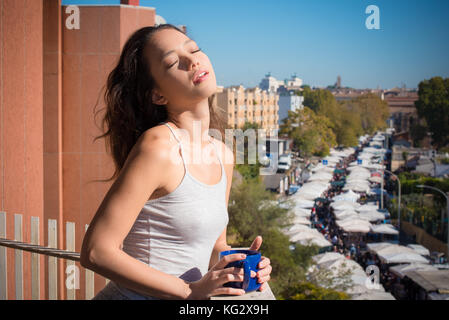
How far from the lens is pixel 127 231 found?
0.77 meters

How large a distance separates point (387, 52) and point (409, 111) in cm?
1525

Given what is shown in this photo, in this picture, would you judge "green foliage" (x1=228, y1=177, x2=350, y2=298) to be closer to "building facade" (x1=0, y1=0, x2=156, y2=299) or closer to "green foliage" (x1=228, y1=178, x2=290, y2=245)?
"green foliage" (x1=228, y1=178, x2=290, y2=245)

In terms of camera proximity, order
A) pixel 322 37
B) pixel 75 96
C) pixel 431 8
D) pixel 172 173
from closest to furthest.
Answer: pixel 172 173 < pixel 75 96 < pixel 431 8 < pixel 322 37

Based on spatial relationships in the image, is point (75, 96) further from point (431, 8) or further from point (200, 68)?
point (431, 8)

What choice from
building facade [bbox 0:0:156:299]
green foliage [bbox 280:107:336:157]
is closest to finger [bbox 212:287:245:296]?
building facade [bbox 0:0:156:299]

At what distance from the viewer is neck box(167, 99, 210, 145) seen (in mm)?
948

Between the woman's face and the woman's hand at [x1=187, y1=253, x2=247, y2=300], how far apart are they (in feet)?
1.02

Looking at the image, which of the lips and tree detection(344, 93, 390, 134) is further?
tree detection(344, 93, 390, 134)

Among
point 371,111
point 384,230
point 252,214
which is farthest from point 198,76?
point 371,111

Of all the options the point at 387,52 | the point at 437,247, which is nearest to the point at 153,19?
the point at 437,247

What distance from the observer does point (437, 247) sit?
65.8ft

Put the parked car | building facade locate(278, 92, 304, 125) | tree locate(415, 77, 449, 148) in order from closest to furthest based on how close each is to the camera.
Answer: the parked car → tree locate(415, 77, 449, 148) → building facade locate(278, 92, 304, 125)

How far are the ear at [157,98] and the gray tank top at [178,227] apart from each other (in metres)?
0.08

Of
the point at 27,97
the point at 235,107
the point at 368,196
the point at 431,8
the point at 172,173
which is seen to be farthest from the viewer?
the point at 431,8
